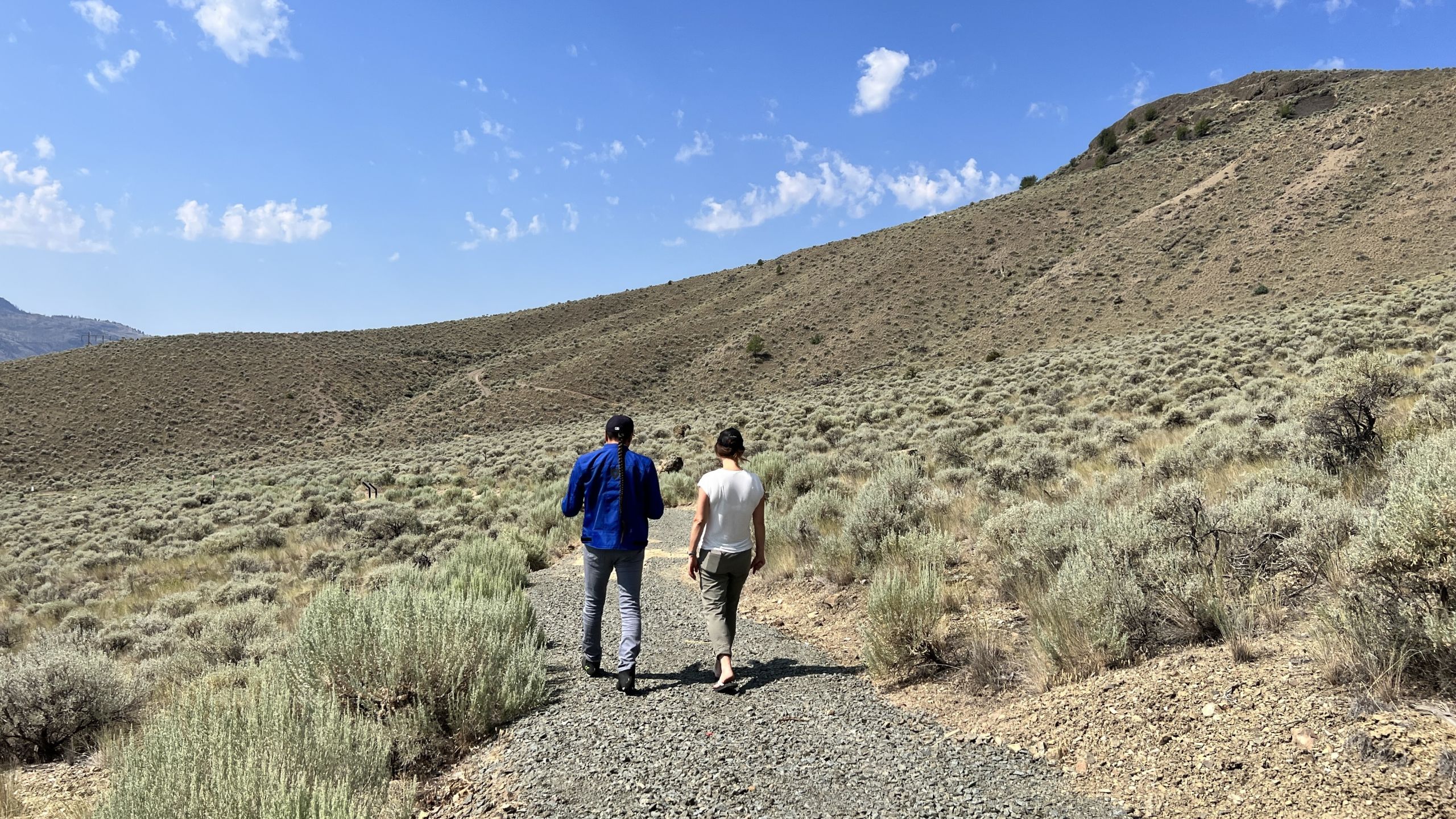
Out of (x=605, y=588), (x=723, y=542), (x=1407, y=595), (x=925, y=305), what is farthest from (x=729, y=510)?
(x=925, y=305)

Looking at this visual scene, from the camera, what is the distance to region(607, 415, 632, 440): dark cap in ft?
16.1

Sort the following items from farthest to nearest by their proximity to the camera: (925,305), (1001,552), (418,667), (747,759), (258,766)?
(925,305)
(1001,552)
(418,667)
(747,759)
(258,766)

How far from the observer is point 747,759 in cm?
356

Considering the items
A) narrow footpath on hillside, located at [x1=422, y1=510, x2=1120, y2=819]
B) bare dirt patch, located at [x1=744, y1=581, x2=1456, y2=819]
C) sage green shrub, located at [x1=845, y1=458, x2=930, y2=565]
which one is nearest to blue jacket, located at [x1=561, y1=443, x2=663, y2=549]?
narrow footpath on hillside, located at [x1=422, y1=510, x2=1120, y2=819]

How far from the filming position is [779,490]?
468 inches

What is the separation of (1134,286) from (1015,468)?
125 feet

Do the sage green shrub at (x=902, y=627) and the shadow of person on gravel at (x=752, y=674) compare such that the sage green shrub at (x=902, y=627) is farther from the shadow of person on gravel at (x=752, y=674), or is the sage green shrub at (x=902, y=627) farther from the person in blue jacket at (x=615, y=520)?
the person in blue jacket at (x=615, y=520)

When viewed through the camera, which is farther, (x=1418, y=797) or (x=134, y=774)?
(x=134, y=774)

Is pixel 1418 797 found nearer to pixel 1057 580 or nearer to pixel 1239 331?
pixel 1057 580

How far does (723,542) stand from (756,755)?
153cm

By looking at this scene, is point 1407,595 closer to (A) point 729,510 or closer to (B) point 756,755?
(B) point 756,755

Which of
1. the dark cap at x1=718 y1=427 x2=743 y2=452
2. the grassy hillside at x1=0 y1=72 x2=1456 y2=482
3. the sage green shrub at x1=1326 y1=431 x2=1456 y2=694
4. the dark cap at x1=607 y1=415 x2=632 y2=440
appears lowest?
the sage green shrub at x1=1326 y1=431 x2=1456 y2=694

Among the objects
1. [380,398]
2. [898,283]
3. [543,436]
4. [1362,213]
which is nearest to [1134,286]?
[1362,213]

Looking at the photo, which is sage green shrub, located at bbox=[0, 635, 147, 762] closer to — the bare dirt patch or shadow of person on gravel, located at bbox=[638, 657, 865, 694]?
shadow of person on gravel, located at bbox=[638, 657, 865, 694]
